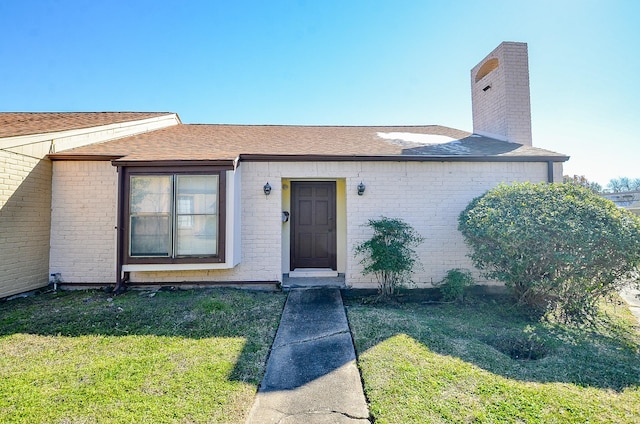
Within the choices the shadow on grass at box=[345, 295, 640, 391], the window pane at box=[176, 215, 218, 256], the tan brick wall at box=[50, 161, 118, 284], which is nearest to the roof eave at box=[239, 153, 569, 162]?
the window pane at box=[176, 215, 218, 256]

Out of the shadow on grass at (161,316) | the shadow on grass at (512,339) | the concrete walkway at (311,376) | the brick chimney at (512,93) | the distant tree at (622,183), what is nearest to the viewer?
the concrete walkway at (311,376)

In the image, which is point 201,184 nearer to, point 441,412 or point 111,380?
point 111,380

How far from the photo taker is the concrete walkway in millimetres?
2240

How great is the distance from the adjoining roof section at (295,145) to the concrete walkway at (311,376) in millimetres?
3301

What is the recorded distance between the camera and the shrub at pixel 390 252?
5.12 metres

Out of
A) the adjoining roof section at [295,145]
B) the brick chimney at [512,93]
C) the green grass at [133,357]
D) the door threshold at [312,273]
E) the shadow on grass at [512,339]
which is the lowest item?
the shadow on grass at [512,339]

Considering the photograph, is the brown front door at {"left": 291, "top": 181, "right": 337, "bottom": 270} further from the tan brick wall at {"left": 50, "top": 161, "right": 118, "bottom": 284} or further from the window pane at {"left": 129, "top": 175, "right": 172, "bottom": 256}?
the tan brick wall at {"left": 50, "top": 161, "right": 118, "bottom": 284}

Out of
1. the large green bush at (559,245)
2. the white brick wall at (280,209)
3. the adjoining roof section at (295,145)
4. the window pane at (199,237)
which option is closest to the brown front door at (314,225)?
the white brick wall at (280,209)

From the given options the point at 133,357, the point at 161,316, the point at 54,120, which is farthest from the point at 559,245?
the point at 54,120

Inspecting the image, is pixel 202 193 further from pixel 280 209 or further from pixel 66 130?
pixel 66 130

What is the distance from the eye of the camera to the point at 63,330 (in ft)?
12.6

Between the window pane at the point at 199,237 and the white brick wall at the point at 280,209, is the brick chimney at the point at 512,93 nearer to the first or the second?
the white brick wall at the point at 280,209

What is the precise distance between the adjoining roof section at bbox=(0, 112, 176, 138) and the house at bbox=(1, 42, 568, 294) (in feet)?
2.16

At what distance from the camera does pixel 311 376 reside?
2787 mm
